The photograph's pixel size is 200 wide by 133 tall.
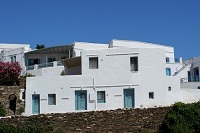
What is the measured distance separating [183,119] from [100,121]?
7896 millimetres

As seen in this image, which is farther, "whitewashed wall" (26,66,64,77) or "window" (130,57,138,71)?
"whitewashed wall" (26,66,64,77)

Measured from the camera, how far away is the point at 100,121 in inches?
953

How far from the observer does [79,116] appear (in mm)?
26188

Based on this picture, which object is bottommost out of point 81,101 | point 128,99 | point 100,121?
point 100,121

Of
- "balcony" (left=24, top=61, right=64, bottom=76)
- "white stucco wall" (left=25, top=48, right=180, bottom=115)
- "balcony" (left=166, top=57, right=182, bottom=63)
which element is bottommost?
"white stucco wall" (left=25, top=48, right=180, bottom=115)

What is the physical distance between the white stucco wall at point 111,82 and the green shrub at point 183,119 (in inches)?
646

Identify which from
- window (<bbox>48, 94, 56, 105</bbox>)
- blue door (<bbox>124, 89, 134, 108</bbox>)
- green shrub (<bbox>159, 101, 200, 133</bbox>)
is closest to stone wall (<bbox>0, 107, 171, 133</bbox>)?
green shrub (<bbox>159, 101, 200, 133</bbox>)

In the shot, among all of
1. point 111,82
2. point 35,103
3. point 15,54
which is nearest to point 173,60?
point 15,54

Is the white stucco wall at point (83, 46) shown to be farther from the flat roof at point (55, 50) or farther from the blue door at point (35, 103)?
the blue door at point (35, 103)

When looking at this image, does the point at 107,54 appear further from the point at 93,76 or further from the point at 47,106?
the point at 47,106

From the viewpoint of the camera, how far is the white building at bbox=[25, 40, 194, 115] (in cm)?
3397

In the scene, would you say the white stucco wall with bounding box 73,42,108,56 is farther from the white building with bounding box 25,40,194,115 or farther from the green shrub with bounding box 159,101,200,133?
the green shrub with bounding box 159,101,200,133

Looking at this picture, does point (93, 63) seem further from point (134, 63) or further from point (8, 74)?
point (8, 74)

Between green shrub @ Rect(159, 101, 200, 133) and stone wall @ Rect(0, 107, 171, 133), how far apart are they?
361 cm
